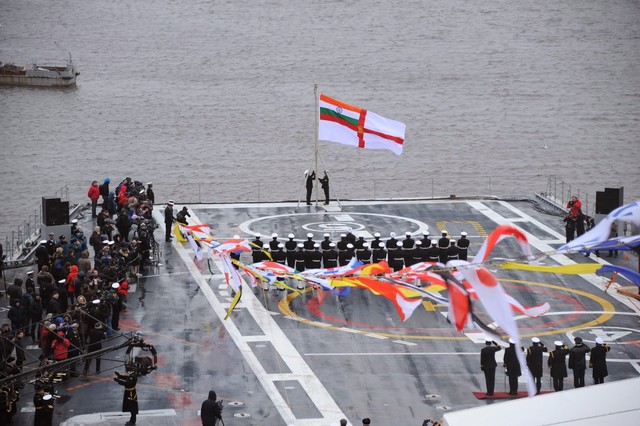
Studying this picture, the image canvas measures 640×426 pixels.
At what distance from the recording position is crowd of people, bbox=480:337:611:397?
33.0 m

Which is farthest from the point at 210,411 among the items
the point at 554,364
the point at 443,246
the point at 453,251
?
the point at 443,246

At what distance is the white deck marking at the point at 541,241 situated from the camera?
137 feet

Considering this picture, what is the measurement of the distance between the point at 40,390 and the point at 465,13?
136518 mm

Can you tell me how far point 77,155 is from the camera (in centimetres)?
8575

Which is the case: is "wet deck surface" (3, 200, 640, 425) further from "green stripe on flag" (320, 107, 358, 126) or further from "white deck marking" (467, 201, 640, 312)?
"green stripe on flag" (320, 107, 358, 126)

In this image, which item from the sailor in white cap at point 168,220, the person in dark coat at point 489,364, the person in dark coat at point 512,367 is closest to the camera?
the person in dark coat at point 489,364

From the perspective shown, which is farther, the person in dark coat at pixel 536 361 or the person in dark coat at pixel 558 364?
the person in dark coat at pixel 536 361

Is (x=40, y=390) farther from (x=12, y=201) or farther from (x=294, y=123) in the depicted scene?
(x=294, y=123)

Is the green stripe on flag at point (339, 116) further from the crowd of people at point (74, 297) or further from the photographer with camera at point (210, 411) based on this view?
the photographer with camera at point (210, 411)

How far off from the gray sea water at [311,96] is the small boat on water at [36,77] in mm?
1357

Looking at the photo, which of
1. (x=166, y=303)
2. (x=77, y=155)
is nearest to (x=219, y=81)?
(x=77, y=155)

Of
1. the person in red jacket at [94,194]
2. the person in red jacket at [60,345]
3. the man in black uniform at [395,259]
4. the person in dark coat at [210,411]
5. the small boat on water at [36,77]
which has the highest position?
the small boat on water at [36,77]

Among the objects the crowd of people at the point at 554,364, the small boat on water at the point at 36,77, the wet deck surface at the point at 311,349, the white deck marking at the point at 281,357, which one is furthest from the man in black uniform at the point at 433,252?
the small boat on water at the point at 36,77

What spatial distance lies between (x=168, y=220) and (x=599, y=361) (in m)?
20.9
